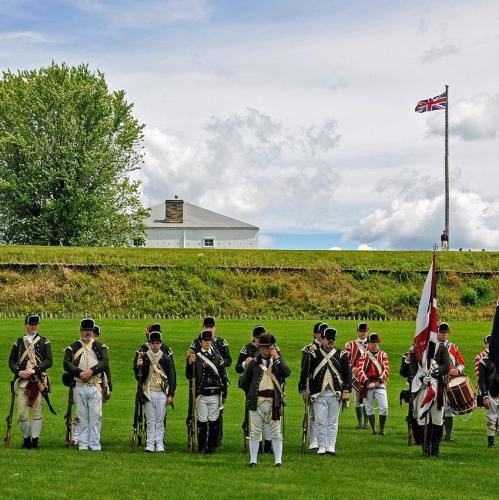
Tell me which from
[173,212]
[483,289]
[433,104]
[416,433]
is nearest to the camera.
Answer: [416,433]

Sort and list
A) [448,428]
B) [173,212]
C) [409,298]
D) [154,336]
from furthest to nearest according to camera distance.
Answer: [173,212], [409,298], [448,428], [154,336]

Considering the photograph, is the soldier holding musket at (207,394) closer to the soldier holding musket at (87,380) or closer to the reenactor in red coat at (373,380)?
the soldier holding musket at (87,380)

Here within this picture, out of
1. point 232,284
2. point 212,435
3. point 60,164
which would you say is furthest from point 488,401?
point 60,164

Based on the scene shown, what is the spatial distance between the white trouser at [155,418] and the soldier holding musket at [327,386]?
257 centimetres

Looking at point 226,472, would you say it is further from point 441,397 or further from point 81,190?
point 81,190

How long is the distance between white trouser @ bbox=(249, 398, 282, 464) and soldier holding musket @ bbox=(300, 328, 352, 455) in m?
1.30

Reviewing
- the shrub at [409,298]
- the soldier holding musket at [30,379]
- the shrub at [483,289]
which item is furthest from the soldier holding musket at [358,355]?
the shrub at [483,289]

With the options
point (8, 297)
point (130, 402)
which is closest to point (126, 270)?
point (8, 297)

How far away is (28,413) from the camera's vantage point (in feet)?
54.7

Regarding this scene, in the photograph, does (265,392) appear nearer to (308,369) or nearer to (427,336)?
(308,369)

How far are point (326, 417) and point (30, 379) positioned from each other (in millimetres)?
5440

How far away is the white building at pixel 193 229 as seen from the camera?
269ft

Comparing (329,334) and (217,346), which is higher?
(329,334)

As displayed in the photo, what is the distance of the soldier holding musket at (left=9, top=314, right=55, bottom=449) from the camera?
16.5 m
